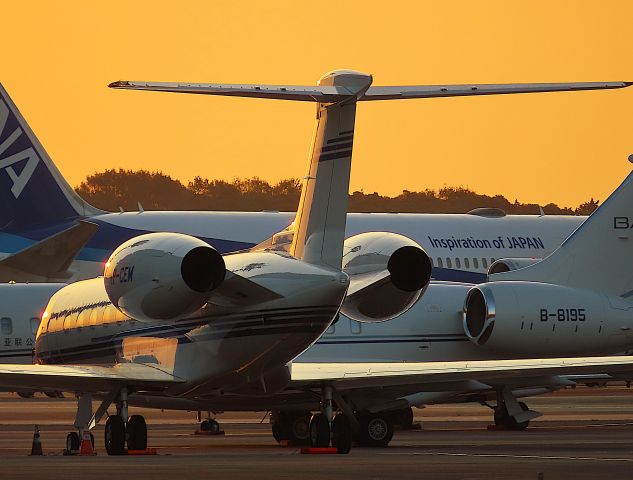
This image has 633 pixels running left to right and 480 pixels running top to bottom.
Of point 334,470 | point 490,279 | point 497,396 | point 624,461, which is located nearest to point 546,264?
point 490,279

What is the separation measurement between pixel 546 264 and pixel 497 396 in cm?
524

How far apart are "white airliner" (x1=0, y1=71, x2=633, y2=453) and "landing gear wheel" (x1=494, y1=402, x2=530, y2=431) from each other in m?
7.57

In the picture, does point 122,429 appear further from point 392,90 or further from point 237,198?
point 237,198

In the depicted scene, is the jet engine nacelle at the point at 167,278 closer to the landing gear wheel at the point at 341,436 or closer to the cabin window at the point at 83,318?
the landing gear wheel at the point at 341,436

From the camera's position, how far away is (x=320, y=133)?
79.6 feet

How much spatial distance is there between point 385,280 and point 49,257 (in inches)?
860

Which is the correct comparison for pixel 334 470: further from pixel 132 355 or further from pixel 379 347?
pixel 379 347

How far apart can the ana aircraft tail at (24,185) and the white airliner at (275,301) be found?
24.6 metres

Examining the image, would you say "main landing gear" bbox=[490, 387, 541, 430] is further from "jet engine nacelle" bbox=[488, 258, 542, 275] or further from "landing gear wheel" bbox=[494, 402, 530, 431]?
"jet engine nacelle" bbox=[488, 258, 542, 275]

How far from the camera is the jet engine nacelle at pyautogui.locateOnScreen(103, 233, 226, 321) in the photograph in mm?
23500

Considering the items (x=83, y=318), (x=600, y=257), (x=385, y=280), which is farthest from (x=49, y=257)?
(x=385, y=280)

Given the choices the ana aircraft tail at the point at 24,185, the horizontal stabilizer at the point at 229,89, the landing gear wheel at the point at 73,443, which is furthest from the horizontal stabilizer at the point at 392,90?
the ana aircraft tail at the point at 24,185

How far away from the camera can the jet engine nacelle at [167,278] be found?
23500mm

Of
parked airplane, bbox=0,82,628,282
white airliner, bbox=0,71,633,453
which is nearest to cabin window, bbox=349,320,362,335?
white airliner, bbox=0,71,633,453
